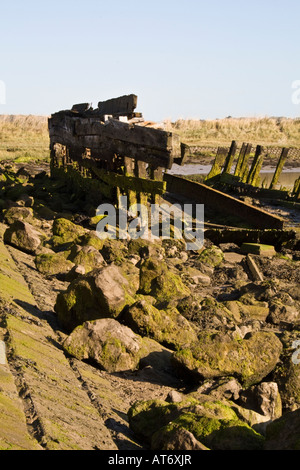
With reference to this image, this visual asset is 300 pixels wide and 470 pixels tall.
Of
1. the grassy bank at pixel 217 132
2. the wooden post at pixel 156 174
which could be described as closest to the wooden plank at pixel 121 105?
the wooden post at pixel 156 174

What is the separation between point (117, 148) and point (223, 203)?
178 inches

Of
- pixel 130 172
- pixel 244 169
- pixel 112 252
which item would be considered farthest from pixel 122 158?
pixel 244 169

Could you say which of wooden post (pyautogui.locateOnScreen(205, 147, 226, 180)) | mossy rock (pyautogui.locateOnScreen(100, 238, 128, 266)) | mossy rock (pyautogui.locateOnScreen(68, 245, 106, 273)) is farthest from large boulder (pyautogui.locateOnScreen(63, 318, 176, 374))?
wooden post (pyautogui.locateOnScreen(205, 147, 226, 180))

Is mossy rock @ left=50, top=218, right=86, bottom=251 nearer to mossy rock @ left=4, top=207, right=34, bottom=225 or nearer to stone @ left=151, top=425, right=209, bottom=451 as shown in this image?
mossy rock @ left=4, top=207, right=34, bottom=225

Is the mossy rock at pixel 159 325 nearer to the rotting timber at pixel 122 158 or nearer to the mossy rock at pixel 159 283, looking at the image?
the mossy rock at pixel 159 283

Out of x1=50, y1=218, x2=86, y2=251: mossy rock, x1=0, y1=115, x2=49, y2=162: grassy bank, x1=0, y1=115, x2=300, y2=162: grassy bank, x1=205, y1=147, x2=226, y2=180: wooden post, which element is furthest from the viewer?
x1=0, y1=115, x2=300, y2=162: grassy bank

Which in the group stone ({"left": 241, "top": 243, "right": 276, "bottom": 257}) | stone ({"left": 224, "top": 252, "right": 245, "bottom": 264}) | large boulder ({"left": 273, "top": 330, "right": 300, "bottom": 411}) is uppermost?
large boulder ({"left": 273, "top": 330, "right": 300, "bottom": 411})

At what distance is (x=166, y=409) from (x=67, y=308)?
2399 mm

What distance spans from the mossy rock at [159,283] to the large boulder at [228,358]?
2.07 meters

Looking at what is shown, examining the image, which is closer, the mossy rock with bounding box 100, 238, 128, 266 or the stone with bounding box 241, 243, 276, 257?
the mossy rock with bounding box 100, 238, 128, 266

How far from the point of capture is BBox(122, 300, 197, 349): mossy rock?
6.44 m

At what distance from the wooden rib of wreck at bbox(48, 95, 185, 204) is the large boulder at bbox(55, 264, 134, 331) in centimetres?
574

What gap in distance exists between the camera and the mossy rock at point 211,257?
12.0 m

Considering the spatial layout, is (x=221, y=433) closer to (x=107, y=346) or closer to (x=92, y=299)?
(x=107, y=346)
